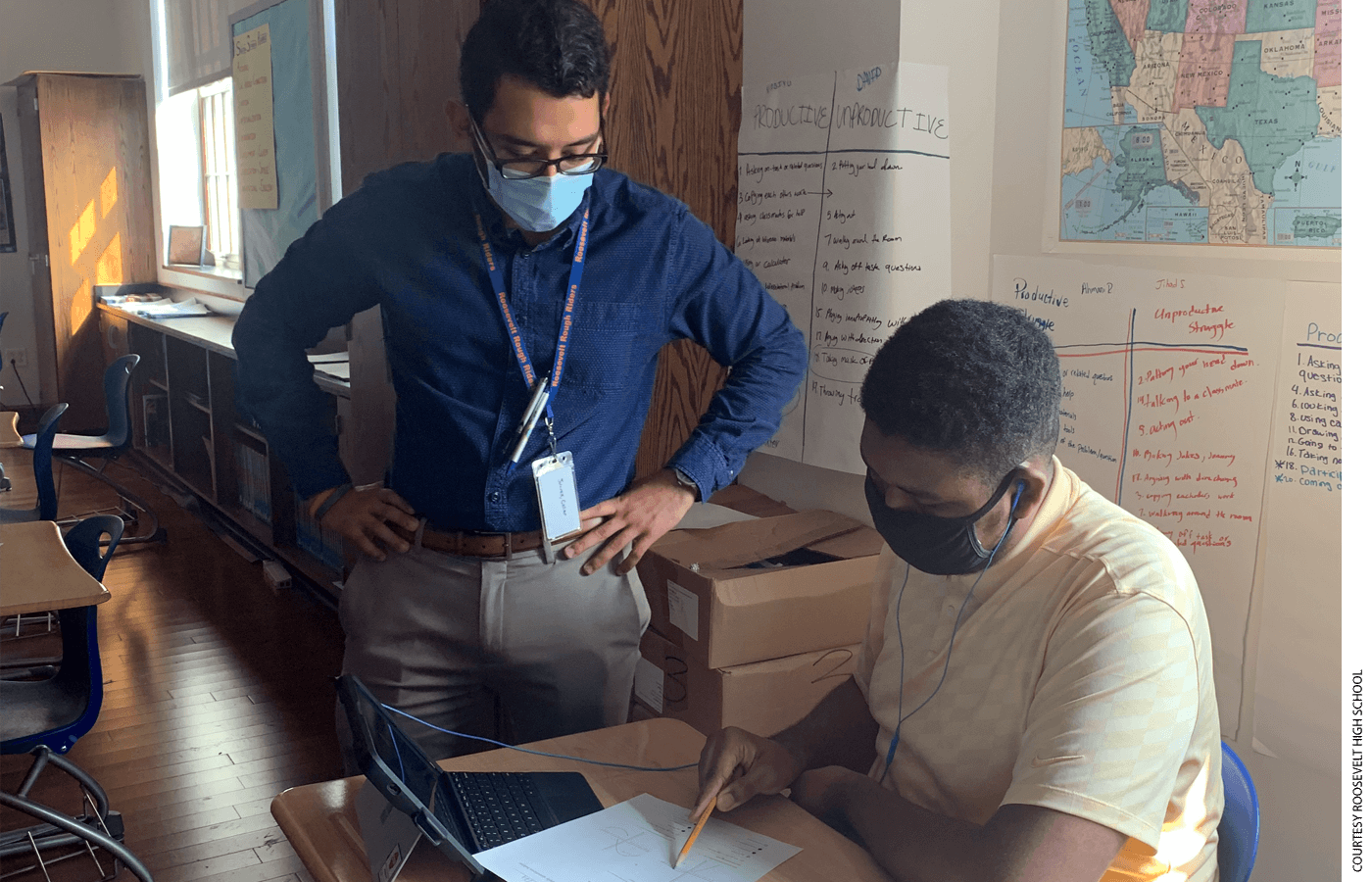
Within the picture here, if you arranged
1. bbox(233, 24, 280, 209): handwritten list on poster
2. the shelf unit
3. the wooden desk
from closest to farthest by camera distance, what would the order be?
the wooden desk
the shelf unit
bbox(233, 24, 280, 209): handwritten list on poster

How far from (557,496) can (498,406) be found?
0.16 m

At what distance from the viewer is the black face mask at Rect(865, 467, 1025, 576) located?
1.17 meters

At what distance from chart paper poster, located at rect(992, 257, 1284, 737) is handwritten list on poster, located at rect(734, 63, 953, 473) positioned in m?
0.33

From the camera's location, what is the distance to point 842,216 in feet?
7.74

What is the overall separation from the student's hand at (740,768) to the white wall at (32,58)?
822 centimetres

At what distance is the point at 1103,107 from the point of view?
195 cm

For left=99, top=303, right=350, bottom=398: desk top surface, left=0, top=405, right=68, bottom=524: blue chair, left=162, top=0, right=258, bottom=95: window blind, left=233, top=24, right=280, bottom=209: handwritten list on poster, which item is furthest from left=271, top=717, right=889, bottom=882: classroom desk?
left=162, top=0, right=258, bottom=95: window blind

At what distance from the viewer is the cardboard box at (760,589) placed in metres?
2.08

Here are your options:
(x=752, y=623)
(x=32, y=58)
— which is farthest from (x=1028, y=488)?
(x=32, y=58)

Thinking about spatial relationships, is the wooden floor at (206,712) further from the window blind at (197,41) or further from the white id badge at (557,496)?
the window blind at (197,41)

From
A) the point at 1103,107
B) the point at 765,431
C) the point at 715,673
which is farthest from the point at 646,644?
the point at 1103,107

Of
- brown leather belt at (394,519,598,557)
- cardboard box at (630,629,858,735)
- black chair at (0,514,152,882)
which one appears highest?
brown leather belt at (394,519,598,557)

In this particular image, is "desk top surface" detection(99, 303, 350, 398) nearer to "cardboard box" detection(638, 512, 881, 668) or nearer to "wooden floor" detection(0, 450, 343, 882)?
"wooden floor" detection(0, 450, 343, 882)

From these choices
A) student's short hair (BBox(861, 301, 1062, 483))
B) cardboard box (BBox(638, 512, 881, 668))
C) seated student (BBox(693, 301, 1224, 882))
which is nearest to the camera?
seated student (BBox(693, 301, 1224, 882))
